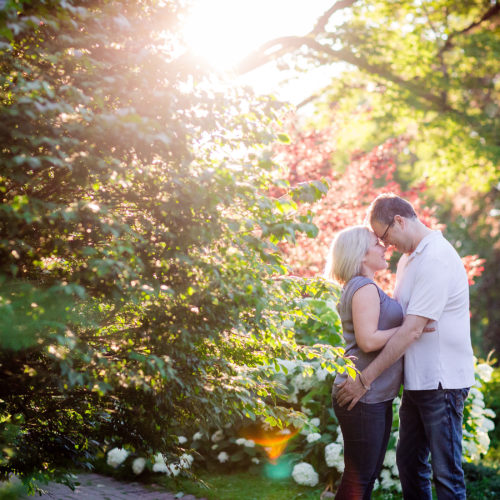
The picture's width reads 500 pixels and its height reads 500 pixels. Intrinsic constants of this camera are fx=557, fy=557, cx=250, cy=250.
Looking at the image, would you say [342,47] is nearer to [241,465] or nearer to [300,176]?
[300,176]

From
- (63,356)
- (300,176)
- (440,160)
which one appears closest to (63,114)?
(63,356)

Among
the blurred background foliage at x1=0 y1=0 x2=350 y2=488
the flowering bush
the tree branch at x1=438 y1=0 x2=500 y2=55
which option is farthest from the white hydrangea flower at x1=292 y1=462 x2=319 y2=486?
the tree branch at x1=438 y1=0 x2=500 y2=55

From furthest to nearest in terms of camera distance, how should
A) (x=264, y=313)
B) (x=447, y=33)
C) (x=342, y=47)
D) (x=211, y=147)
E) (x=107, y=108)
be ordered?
(x=447, y=33) < (x=342, y=47) < (x=264, y=313) < (x=211, y=147) < (x=107, y=108)

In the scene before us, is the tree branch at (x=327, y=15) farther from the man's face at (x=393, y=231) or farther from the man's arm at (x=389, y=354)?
the man's arm at (x=389, y=354)

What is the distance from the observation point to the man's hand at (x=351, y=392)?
3168 millimetres

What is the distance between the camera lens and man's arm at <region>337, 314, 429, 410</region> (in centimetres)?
313

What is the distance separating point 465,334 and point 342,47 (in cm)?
899

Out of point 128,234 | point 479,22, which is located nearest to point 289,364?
point 128,234

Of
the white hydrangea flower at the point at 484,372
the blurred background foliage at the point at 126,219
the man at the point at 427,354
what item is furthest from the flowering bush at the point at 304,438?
the blurred background foliage at the point at 126,219

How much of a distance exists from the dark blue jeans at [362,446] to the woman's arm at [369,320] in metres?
0.36

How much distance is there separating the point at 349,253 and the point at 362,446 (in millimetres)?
1108

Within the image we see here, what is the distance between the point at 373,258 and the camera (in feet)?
11.0

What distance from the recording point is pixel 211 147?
9.62 ft

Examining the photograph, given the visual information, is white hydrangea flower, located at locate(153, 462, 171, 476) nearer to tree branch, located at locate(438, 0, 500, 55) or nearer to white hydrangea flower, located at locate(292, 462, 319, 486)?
white hydrangea flower, located at locate(292, 462, 319, 486)
